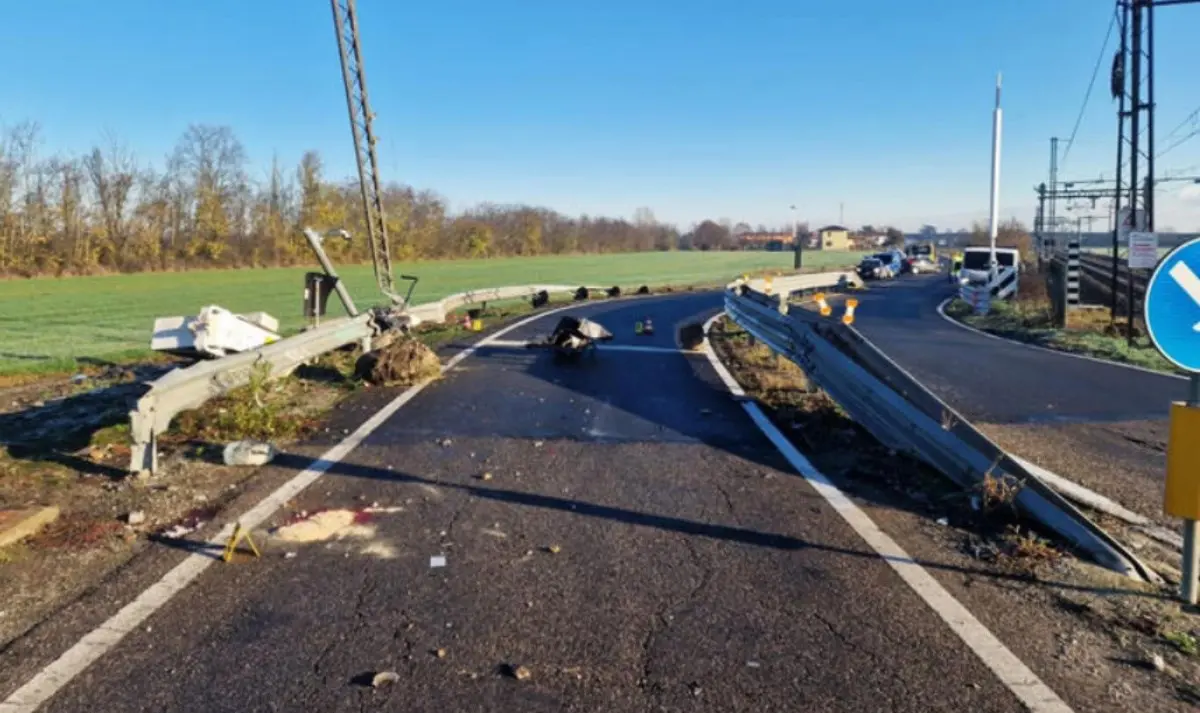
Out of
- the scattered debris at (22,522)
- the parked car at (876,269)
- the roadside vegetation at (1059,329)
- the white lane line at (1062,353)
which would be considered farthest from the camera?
the parked car at (876,269)

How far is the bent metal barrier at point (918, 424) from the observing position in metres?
4.65

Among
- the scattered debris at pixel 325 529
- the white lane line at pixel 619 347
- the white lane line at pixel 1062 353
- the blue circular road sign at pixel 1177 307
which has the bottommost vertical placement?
the scattered debris at pixel 325 529

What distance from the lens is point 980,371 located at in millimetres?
12711

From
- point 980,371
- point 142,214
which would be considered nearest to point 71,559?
point 980,371

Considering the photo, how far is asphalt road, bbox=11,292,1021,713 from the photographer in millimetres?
3213

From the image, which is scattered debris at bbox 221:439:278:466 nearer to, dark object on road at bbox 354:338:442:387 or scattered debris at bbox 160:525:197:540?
scattered debris at bbox 160:525:197:540

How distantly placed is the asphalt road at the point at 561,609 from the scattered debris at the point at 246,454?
2.04 feet

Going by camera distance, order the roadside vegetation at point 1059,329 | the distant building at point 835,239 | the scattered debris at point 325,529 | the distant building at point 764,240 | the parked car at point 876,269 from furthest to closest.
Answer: the distant building at point 835,239 < the distant building at point 764,240 < the parked car at point 876,269 < the roadside vegetation at point 1059,329 < the scattered debris at point 325,529

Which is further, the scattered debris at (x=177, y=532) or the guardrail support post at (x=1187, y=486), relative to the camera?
the scattered debris at (x=177, y=532)

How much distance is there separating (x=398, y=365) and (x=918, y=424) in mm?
6496

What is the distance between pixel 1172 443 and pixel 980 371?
9.11m

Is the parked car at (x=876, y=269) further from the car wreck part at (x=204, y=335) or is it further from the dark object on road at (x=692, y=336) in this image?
the car wreck part at (x=204, y=335)

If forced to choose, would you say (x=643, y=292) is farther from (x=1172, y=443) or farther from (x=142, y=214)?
(x=142, y=214)

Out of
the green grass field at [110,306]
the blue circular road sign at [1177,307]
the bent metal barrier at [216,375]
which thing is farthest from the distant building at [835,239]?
the blue circular road sign at [1177,307]
